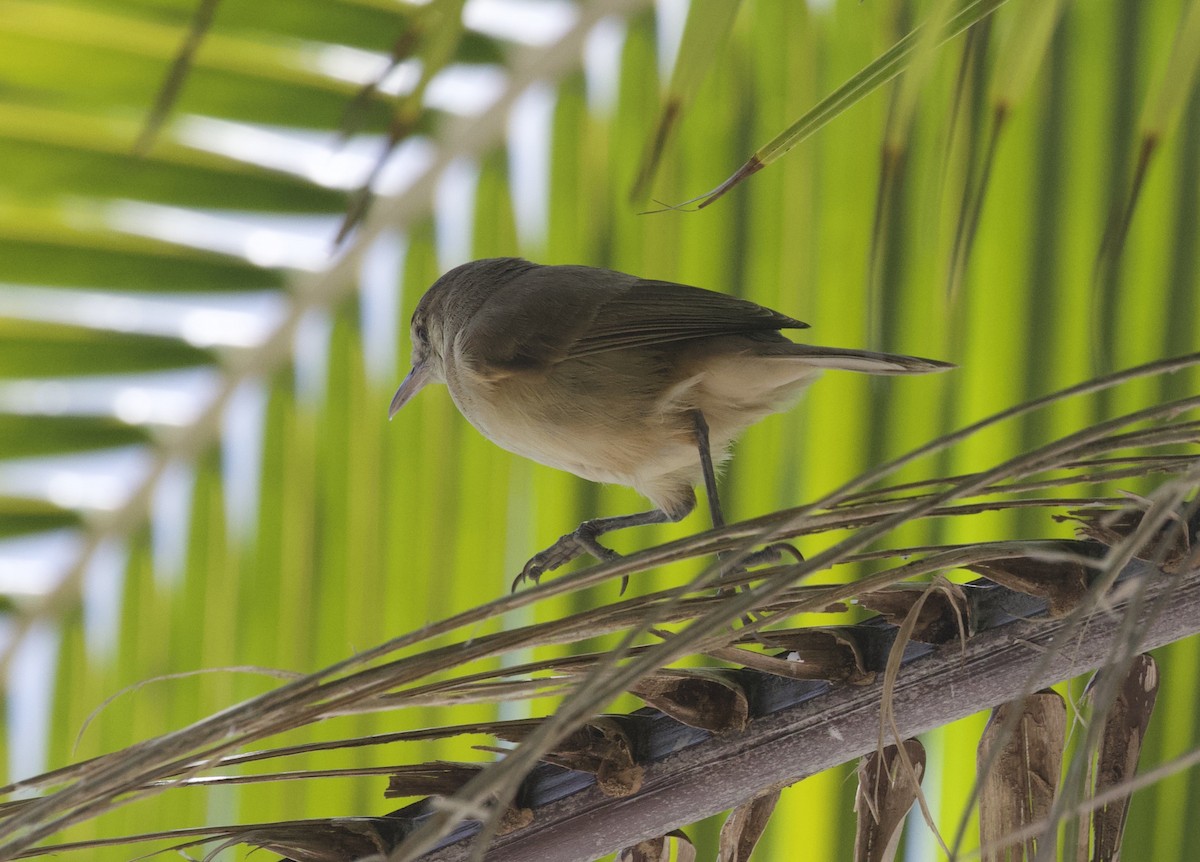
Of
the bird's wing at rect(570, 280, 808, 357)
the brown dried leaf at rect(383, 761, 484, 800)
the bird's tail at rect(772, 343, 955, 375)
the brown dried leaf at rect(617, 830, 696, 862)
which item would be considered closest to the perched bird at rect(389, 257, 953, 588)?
the bird's wing at rect(570, 280, 808, 357)

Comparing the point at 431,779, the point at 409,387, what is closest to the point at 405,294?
the point at 409,387

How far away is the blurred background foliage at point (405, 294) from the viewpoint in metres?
1.83

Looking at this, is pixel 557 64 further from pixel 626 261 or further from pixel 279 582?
pixel 279 582

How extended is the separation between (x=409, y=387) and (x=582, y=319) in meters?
0.34

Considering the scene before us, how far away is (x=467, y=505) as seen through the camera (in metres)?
2.17

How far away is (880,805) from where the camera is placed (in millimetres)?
1084

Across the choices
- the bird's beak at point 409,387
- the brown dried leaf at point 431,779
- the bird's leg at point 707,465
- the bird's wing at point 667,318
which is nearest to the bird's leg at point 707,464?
the bird's leg at point 707,465

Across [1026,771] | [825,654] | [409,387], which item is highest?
[409,387]

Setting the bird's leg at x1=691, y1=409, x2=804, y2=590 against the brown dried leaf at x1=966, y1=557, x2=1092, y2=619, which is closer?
the brown dried leaf at x1=966, y1=557, x2=1092, y2=619

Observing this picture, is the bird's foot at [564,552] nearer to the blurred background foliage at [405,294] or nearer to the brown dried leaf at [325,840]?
the blurred background foliage at [405,294]

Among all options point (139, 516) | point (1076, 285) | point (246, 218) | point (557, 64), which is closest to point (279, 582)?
point (139, 516)

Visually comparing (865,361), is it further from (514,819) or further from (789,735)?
(514,819)

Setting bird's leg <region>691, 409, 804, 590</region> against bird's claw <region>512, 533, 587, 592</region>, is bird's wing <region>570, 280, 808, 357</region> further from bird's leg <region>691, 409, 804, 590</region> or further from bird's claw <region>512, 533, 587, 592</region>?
bird's claw <region>512, 533, 587, 592</region>

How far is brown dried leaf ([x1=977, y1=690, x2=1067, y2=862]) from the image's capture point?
3.48 ft
